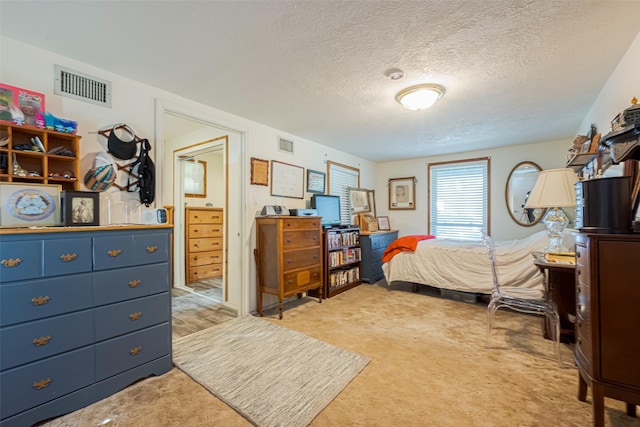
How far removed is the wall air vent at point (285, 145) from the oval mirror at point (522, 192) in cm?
383

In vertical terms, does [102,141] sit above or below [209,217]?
above

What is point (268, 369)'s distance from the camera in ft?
6.76

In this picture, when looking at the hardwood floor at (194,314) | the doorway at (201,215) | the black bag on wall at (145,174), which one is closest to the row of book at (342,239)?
the hardwood floor at (194,314)

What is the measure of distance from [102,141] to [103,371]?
5.57 feet

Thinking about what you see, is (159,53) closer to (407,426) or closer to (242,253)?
(242,253)

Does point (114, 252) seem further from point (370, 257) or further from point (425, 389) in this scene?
point (370, 257)

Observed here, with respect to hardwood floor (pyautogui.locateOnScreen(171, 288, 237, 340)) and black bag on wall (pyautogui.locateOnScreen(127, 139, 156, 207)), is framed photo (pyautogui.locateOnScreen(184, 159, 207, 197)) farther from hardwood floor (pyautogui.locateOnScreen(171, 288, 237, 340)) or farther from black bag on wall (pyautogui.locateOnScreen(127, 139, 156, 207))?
black bag on wall (pyautogui.locateOnScreen(127, 139, 156, 207))

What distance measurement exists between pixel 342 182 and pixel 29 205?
4091mm

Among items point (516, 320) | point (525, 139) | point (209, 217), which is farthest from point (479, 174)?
point (209, 217)

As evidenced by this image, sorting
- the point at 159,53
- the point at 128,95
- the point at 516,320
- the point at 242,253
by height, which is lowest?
the point at 516,320

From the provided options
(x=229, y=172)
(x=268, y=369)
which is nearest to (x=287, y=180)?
(x=229, y=172)

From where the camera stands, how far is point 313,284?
11.5ft

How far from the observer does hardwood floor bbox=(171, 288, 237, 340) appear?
9.41ft

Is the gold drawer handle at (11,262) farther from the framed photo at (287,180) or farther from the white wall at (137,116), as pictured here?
the framed photo at (287,180)
